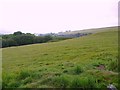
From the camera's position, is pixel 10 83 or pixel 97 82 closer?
pixel 97 82

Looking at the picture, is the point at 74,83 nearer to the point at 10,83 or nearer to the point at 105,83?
the point at 105,83

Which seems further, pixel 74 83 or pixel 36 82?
pixel 36 82

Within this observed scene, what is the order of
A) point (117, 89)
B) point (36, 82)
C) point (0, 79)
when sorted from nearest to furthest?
point (117, 89) → point (36, 82) → point (0, 79)

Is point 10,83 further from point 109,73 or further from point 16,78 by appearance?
point 109,73

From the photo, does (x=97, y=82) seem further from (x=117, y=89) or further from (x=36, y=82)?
(x=36, y=82)

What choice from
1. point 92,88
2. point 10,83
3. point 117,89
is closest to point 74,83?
point 92,88

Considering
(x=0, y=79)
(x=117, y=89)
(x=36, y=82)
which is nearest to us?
(x=117, y=89)

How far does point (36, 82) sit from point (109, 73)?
11.8 feet

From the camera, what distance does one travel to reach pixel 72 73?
1334 centimetres

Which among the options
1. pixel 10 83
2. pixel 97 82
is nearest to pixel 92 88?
pixel 97 82

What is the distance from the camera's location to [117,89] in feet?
36.4

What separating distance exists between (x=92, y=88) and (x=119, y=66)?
2.98 meters

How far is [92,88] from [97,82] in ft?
1.72

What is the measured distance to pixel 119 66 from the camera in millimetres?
13578
